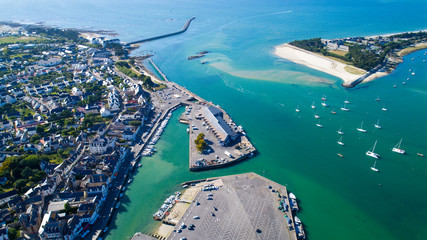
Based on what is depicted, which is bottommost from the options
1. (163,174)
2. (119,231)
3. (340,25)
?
(119,231)

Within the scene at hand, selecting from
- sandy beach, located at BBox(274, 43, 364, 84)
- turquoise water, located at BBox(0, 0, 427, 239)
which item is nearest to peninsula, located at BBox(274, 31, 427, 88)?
sandy beach, located at BBox(274, 43, 364, 84)

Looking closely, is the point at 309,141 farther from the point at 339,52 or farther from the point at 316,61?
the point at 339,52

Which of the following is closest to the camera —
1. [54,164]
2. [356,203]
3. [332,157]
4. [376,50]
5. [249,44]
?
[356,203]

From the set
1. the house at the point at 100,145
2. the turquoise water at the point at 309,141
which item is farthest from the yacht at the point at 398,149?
the house at the point at 100,145

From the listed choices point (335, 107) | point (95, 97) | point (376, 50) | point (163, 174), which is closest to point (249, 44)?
point (376, 50)

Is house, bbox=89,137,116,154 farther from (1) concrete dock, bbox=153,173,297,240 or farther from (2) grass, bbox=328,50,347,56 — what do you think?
(2) grass, bbox=328,50,347,56

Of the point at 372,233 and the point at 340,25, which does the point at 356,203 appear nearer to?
the point at 372,233

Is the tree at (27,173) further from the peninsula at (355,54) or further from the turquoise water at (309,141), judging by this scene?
the peninsula at (355,54)
